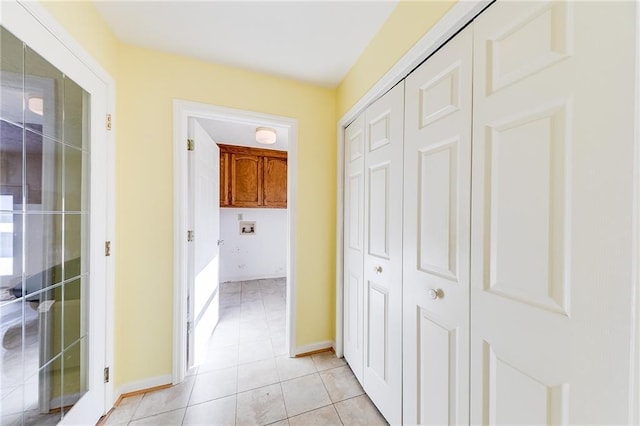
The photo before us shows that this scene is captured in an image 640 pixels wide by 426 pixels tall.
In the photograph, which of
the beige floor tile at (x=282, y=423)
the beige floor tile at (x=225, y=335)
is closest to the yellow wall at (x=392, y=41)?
the beige floor tile at (x=282, y=423)

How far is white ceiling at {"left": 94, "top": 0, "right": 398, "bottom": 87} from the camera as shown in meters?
1.28

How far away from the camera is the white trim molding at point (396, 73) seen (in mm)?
875

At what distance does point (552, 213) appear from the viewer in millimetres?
638

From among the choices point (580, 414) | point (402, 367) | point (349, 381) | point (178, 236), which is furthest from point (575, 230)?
point (178, 236)

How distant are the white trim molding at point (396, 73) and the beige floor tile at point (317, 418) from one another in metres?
0.58

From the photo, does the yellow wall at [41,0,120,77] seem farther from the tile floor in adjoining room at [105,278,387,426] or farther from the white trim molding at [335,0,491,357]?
the tile floor in adjoining room at [105,278,387,426]

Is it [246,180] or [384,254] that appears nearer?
[384,254]

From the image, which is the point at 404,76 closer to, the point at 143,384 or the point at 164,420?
the point at 164,420

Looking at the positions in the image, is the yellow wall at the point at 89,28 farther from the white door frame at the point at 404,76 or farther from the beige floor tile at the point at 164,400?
the beige floor tile at the point at 164,400

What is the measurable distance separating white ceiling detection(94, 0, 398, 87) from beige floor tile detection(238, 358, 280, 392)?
242 centimetres

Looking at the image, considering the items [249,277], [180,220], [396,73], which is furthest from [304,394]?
[249,277]

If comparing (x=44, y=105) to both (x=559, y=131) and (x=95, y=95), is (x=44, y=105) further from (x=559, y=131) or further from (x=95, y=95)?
(x=559, y=131)

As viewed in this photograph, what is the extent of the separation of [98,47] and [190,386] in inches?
89.7

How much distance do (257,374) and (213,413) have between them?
39cm
